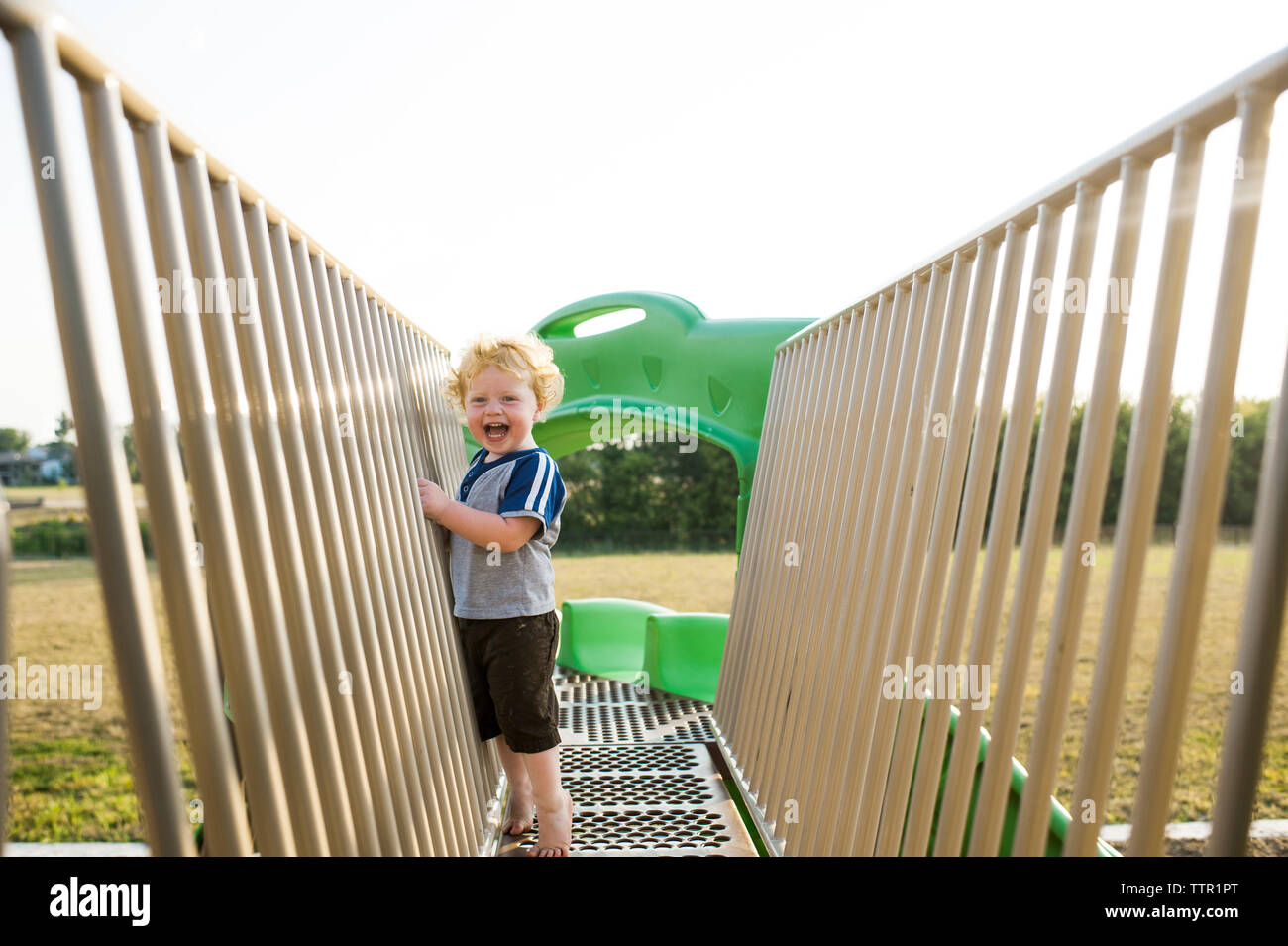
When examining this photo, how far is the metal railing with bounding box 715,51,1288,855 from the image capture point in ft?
3.20

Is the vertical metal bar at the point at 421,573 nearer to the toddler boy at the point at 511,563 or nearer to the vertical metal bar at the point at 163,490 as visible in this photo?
the toddler boy at the point at 511,563

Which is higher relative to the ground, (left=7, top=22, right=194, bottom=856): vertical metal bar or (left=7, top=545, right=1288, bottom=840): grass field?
(left=7, top=22, right=194, bottom=856): vertical metal bar

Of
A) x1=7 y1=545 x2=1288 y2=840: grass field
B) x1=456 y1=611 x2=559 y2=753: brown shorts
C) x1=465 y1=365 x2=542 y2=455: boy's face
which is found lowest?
x1=7 y1=545 x2=1288 y2=840: grass field

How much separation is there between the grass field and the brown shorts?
0.79 metres

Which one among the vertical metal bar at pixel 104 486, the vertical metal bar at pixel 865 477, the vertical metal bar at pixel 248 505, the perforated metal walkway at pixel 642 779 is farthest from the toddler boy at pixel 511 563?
the vertical metal bar at pixel 104 486

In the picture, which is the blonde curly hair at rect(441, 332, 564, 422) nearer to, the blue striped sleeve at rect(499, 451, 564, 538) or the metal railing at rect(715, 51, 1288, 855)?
the blue striped sleeve at rect(499, 451, 564, 538)

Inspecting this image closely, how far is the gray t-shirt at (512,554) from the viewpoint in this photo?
239 centimetres

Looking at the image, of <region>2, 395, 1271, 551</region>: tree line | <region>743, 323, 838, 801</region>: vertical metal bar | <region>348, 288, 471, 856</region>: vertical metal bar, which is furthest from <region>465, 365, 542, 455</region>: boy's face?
<region>2, 395, 1271, 551</region>: tree line

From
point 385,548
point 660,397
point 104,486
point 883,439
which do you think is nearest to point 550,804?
point 385,548

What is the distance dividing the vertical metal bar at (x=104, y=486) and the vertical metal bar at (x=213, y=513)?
20cm

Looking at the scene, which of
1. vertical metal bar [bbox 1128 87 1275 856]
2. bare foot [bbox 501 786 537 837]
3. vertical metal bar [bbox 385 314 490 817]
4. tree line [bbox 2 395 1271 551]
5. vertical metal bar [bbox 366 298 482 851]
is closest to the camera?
vertical metal bar [bbox 1128 87 1275 856]

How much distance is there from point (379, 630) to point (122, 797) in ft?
17.0

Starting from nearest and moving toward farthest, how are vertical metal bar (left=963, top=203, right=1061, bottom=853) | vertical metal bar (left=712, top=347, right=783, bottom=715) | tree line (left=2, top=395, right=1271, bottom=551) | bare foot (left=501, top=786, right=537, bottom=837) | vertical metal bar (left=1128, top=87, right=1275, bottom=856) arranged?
1. vertical metal bar (left=1128, top=87, right=1275, bottom=856)
2. vertical metal bar (left=963, top=203, right=1061, bottom=853)
3. bare foot (left=501, top=786, right=537, bottom=837)
4. vertical metal bar (left=712, top=347, right=783, bottom=715)
5. tree line (left=2, top=395, right=1271, bottom=551)

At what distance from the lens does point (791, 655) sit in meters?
2.70
